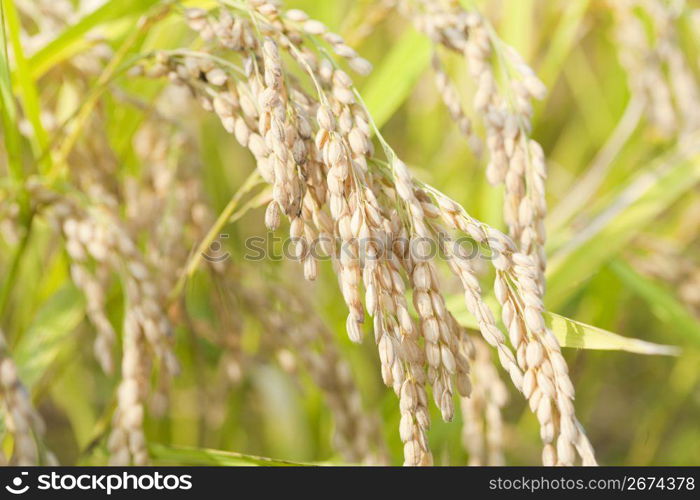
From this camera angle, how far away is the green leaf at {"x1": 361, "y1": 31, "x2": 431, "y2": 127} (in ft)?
5.98

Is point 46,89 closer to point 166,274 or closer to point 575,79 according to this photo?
point 166,274

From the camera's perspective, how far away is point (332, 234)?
1152 millimetres

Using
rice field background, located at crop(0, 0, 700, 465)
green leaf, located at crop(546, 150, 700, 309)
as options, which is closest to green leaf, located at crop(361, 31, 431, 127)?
rice field background, located at crop(0, 0, 700, 465)

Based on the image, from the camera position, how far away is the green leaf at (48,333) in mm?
1569

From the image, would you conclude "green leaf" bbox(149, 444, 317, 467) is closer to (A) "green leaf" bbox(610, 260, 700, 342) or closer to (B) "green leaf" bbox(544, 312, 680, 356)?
(B) "green leaf" bbox(544, 312, 680, 356)

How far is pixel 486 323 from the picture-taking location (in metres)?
1.03

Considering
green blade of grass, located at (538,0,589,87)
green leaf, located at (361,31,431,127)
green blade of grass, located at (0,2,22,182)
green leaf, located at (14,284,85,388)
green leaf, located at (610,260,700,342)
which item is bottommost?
green leaf, located at (14,284,85,388)

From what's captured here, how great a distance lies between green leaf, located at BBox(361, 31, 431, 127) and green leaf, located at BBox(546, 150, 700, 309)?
22.0 inches

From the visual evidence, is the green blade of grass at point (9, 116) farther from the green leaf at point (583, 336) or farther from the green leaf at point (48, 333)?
the green leaf at point (583, 336)

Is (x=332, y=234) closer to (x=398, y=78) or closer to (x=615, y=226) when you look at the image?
(x=398, y=78)

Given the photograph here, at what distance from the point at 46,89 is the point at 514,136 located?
4.86ft

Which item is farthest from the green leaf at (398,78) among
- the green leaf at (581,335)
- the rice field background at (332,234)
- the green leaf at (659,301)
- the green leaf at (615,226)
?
the green leaf at (581,335)
